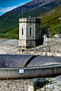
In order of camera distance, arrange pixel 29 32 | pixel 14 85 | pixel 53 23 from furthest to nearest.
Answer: pixel 53 23, pixel 29 32, pixel 14 85

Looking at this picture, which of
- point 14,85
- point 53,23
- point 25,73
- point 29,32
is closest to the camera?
point 14,85

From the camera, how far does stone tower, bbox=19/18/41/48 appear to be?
3441 cm

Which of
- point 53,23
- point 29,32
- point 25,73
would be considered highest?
point 53,23

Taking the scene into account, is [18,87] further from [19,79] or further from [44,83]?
[44,83]

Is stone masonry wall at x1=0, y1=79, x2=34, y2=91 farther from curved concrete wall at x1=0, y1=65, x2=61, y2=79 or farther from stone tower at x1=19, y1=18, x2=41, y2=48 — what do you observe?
stone tower at x1=19, y1=18, x2=41, y2=48

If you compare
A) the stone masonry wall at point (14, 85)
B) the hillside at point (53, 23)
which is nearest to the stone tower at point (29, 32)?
the hillside at point (53, 23)

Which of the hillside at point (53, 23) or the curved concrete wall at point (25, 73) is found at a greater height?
the hillside at point (53, 23)

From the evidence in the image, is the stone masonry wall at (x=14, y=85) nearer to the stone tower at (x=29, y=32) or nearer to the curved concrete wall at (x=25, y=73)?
the curved concrete wall at (x=25, y=73)

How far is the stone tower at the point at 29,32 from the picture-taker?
1355 inches

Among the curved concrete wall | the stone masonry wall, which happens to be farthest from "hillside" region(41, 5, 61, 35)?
the stone masonry wall

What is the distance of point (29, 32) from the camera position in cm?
3475

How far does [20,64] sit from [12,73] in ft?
6.31

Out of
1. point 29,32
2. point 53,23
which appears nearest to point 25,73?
point 29,32

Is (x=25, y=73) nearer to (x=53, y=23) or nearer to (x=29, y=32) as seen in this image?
(x=29, y=32)
